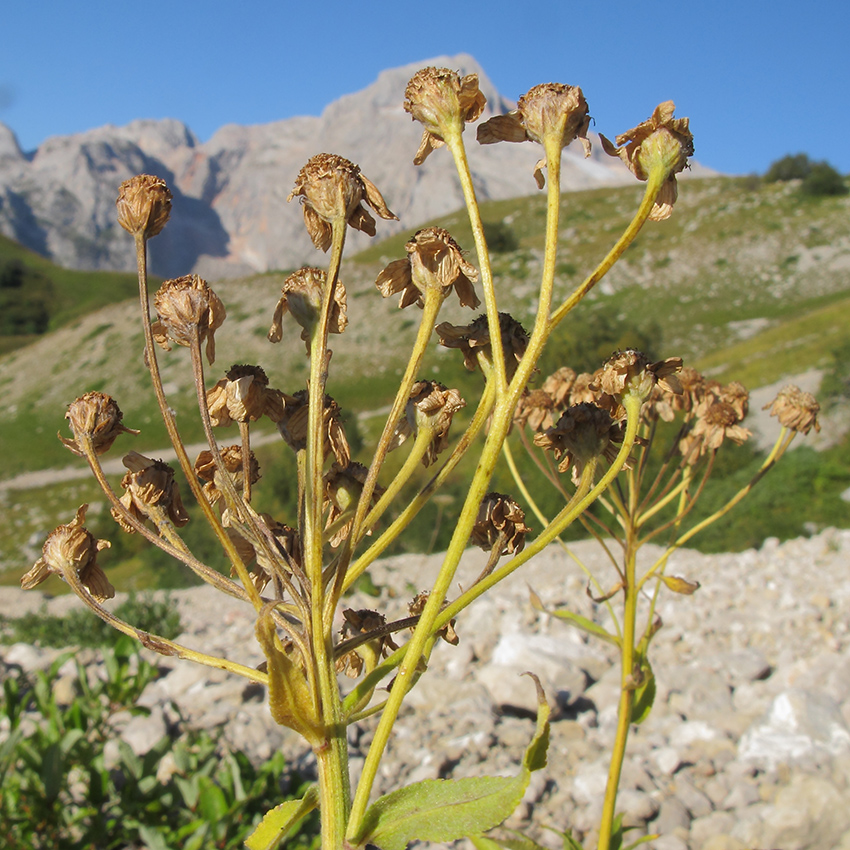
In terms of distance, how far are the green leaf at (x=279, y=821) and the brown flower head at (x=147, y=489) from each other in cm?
50

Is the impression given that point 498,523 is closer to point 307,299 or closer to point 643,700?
point 307,299

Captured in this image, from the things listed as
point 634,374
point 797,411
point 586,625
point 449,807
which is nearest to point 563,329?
point 797,411

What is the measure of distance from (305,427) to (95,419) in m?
0.34

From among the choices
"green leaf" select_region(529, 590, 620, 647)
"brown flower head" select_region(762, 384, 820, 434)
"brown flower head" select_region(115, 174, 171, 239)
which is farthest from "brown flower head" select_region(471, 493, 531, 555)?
"brown flower head" select_region(762, 384, 820, 434)

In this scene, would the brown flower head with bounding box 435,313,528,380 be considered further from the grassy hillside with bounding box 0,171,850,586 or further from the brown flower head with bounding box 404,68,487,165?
the grassy hillside with bounding box 0,171,850,586

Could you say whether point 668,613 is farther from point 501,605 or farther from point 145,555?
point 145,555

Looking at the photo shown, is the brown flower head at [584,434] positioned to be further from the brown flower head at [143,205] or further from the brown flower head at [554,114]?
the brown flower head at [143,205]

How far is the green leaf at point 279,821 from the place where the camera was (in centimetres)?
110

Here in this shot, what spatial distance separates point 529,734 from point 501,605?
258 centimetres

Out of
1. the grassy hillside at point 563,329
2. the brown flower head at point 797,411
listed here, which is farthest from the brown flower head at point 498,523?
the grassy hillside at point 563,329

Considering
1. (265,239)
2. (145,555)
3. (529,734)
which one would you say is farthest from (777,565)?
(265,239)

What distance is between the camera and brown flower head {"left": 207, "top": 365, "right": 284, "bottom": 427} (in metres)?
1.15

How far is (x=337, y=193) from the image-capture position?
1.06m

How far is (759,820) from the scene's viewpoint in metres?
3.72
